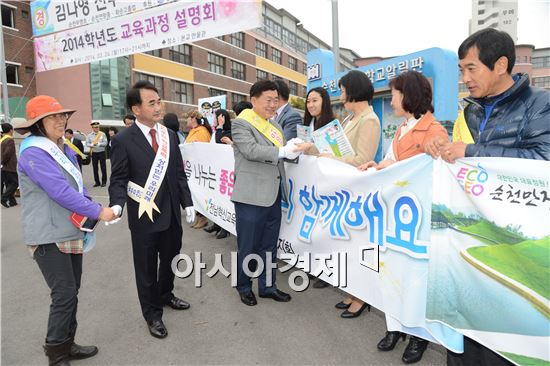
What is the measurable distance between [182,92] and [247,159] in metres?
31.0

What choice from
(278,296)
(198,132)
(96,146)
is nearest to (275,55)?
(96,146)

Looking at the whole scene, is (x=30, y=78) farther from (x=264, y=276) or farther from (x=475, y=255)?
(x=475, y=255)

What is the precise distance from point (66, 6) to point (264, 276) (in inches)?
294

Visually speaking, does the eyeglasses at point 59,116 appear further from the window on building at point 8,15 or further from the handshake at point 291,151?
the window on building at point 8,15

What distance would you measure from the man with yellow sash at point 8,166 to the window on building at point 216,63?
28.5 m

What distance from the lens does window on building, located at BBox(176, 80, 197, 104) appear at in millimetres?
31448

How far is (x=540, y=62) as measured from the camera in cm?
6025

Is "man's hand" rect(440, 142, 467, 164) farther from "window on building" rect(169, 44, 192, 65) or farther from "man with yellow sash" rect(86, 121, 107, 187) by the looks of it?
"window on building" rect(169, 44, 192, 65)

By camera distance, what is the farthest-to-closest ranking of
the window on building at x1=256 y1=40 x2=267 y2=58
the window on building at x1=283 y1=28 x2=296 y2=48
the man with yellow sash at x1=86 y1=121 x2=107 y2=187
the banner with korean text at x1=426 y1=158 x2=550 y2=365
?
the window on building at x1=283 y1=28 x2=296 y2=48, the window on building at x1=256 y1=40 x2=267 y2=58, the man with yellow sash at x1=86 y1=121 x2=107 y2=187, the banner with korean text at x1=426 y1=158 x2=550 y2=365

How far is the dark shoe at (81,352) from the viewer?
2.61m

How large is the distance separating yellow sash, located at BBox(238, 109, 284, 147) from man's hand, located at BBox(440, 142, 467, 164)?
1637 mm

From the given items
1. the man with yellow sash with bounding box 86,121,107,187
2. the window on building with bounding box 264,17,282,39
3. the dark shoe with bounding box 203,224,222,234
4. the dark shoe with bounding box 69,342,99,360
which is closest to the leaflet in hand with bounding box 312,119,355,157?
the dark shoe with bounding box 69,342,99,360

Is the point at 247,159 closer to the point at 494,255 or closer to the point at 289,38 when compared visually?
the point at 494,255

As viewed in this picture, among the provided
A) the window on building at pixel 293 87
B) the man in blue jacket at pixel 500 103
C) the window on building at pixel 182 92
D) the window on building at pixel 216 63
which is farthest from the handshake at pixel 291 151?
the window on building at pixel 293 87
